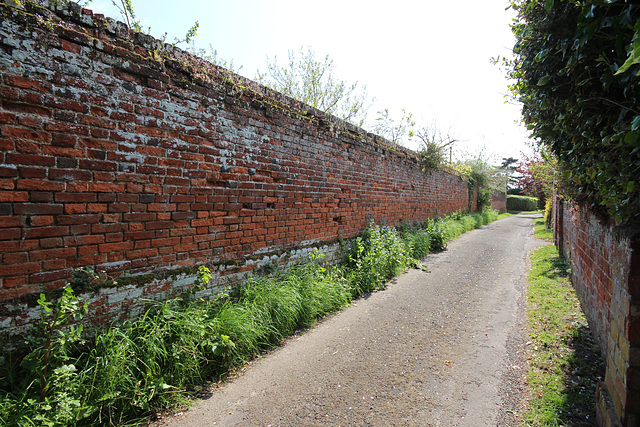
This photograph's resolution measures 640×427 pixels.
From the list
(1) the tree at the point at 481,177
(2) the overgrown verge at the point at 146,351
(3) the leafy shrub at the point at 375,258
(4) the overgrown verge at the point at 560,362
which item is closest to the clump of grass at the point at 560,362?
(4) the overgrown verge at the point at 560,362

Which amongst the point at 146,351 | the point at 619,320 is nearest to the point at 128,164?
the point at 146,351

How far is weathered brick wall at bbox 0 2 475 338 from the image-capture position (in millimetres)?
2223

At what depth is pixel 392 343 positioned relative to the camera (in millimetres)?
3652

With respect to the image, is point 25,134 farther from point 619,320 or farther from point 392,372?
point 619,320

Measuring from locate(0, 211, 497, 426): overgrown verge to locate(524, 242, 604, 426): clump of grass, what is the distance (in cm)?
251

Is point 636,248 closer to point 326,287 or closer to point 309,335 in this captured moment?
point 309,335

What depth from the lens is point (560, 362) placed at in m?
3.15

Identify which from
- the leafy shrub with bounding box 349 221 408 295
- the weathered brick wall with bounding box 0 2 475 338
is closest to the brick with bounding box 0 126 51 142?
the weathered brick wall with bounding box 0 2 475 338

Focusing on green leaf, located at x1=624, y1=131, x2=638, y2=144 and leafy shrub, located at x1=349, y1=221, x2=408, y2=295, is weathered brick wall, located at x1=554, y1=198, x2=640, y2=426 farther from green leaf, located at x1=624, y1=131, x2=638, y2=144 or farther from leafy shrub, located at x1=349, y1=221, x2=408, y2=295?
leafy shrub, located at x1=349, y1=221, x2=408, y2=295

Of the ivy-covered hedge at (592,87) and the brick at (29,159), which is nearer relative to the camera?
the ivy-covered hedge at (592,87)

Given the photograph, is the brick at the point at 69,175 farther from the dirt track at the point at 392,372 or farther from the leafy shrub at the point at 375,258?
the leafy shrub at the point at 375,258

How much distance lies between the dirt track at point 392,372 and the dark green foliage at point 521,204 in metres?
36.6

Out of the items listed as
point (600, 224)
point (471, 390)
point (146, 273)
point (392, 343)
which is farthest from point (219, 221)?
point (600, 224)

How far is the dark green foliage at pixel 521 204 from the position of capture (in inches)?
1405
